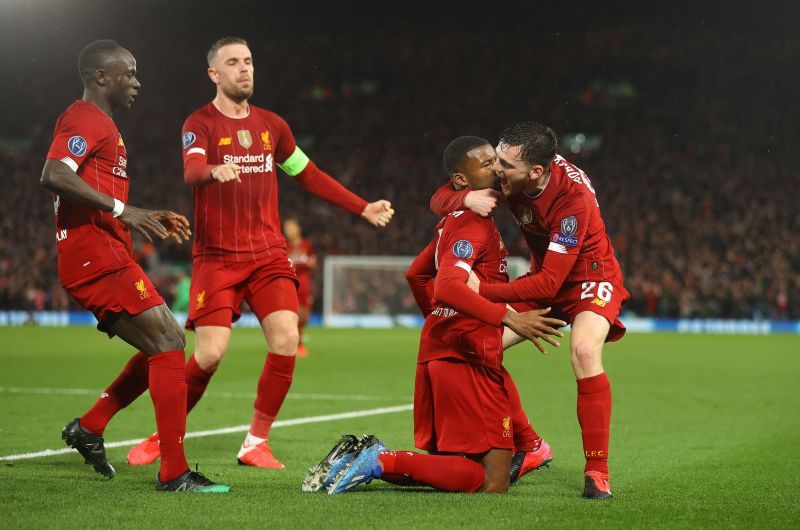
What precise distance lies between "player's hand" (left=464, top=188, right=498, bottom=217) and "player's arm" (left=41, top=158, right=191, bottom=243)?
52.4 inches

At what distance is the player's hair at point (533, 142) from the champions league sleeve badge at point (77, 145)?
79.3 inches

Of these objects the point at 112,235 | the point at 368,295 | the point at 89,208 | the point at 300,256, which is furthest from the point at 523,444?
the point at 368,295

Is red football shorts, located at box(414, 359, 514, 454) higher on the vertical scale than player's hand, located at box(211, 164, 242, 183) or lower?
A: lower

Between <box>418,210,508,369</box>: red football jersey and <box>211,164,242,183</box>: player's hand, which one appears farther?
<box>211,164,242,183</box>: player's hand

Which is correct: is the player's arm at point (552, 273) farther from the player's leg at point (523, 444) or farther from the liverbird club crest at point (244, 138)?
the liverbird club crest at point (244, 138)

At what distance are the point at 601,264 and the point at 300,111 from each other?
34.9 meters

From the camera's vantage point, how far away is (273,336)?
637 cm

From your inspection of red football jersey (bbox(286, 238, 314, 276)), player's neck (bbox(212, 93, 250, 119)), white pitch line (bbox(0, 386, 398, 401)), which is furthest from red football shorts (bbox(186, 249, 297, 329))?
red football jersey (bbox(286, 238, 314, 276))

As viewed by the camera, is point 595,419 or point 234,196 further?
point 234,196

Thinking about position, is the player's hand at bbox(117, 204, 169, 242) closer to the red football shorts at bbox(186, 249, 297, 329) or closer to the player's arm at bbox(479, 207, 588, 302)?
the red football shorts at bbox(186, 249, 297, 329)

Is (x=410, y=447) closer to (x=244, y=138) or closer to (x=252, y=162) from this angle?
(x=252, y=162)

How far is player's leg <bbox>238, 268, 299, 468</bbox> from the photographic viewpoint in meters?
6.34

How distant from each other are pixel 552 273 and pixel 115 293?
6.91 feet

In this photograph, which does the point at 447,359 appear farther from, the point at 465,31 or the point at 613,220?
the point at 465,31
